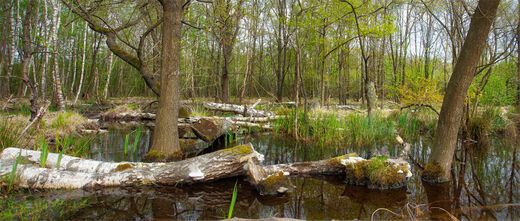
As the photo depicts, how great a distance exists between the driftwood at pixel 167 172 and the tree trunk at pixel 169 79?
1.21 m

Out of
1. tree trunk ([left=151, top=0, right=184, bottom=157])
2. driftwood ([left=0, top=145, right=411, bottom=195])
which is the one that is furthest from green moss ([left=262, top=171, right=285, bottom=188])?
tree trunk ([left=151, top=0, right=184, bottom=157])

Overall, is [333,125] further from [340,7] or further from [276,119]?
[340,7]

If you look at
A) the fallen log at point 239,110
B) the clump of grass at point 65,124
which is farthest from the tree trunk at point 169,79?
the fallen log at point 239,110

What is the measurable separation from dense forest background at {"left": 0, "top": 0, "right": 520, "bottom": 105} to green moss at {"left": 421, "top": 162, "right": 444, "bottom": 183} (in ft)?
7.36

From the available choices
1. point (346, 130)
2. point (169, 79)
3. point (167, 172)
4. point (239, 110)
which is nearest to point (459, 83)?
point (346, 130)

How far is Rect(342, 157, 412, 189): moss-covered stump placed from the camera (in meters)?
4.01

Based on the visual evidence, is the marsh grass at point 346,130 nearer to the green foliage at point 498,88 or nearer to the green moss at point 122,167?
the green foliage at point 498,88

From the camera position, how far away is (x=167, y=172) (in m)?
3.84

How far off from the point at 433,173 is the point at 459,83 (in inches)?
56.3

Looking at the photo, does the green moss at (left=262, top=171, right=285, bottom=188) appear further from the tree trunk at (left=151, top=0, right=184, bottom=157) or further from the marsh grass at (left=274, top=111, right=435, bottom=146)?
the marsh grass at (left=274, top=111, right=435, bottom=146)

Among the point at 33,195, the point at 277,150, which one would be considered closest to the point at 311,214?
the point at 33,195

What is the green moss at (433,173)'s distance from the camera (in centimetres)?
418

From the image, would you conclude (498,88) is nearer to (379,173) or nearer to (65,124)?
(379,173)

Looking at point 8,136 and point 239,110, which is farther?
point 239,110
